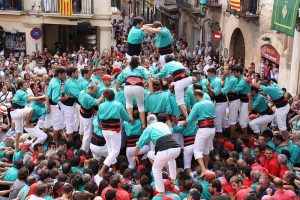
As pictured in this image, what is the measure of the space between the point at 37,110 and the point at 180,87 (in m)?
3.69

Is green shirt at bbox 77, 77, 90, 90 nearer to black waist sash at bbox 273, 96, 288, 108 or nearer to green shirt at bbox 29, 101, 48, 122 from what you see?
green shirt at bbox 29, 101, 48, 122

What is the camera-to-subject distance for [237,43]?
79.8 feet

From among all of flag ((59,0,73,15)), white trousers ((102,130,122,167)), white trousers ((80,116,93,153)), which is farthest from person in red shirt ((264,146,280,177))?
flag ((59,0,73,15))

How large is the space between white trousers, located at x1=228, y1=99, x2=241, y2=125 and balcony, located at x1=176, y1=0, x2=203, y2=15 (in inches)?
669

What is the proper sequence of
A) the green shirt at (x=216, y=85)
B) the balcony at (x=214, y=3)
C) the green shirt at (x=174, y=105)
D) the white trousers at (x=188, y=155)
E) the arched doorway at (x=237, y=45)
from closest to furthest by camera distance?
the white trousers at (x=188, y=155), the green shirt at (x=174, y=105), the green shirt at (x=216, y=85), the arched doorway at (x=237, y=45), the balcony at (x=214, y=3)

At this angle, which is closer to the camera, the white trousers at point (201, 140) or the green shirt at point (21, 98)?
the white trousers at point (201, 140)

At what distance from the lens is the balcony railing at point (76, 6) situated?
25.9 meters

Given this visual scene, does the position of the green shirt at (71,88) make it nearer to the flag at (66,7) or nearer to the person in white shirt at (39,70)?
the person in white shirt at (39,70)

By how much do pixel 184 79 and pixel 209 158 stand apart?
1756 millimetres

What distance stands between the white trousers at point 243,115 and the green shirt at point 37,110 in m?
4.64

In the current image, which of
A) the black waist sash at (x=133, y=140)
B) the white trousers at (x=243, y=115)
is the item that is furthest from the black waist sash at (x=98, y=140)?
the white trousers at (x=243, y=115)

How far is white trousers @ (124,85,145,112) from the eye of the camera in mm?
10656

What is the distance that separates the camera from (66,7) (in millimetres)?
25703

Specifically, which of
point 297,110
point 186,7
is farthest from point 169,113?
point 186,7
